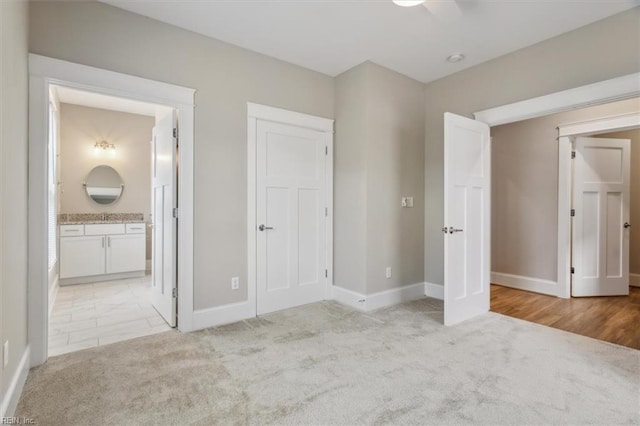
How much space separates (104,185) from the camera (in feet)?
17.5

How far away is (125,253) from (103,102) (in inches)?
93.3

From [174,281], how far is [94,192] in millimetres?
3463

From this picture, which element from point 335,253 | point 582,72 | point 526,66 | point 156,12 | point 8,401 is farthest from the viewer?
point 335,253

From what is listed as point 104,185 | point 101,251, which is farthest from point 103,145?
point 101,251

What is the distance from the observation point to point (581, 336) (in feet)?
9.17

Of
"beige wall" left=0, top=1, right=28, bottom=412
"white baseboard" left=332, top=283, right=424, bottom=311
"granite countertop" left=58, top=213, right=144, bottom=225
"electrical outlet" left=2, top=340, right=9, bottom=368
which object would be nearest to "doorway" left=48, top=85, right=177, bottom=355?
"granite countertop" left=58, top=213, right=144, bottom=225

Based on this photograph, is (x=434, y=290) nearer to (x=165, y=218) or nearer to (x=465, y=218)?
(x=465, y=218)

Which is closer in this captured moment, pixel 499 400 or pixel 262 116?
pixel 499 400

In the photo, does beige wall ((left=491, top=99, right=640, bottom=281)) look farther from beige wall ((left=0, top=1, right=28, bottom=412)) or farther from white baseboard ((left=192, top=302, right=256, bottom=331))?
beige wall ((left=0, top=1, right=28, bottom=412))

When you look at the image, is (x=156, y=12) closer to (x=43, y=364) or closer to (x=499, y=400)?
(x=43, y=364)

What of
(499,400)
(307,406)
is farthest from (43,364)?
(499,400)

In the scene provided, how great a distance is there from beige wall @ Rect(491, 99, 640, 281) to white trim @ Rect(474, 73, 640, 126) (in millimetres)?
1367

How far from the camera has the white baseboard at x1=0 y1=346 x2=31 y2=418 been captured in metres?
1.63

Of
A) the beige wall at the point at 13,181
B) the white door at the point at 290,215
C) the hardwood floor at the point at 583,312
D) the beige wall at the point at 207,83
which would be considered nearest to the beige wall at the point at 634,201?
the hardwood floor at the point at 583,312
